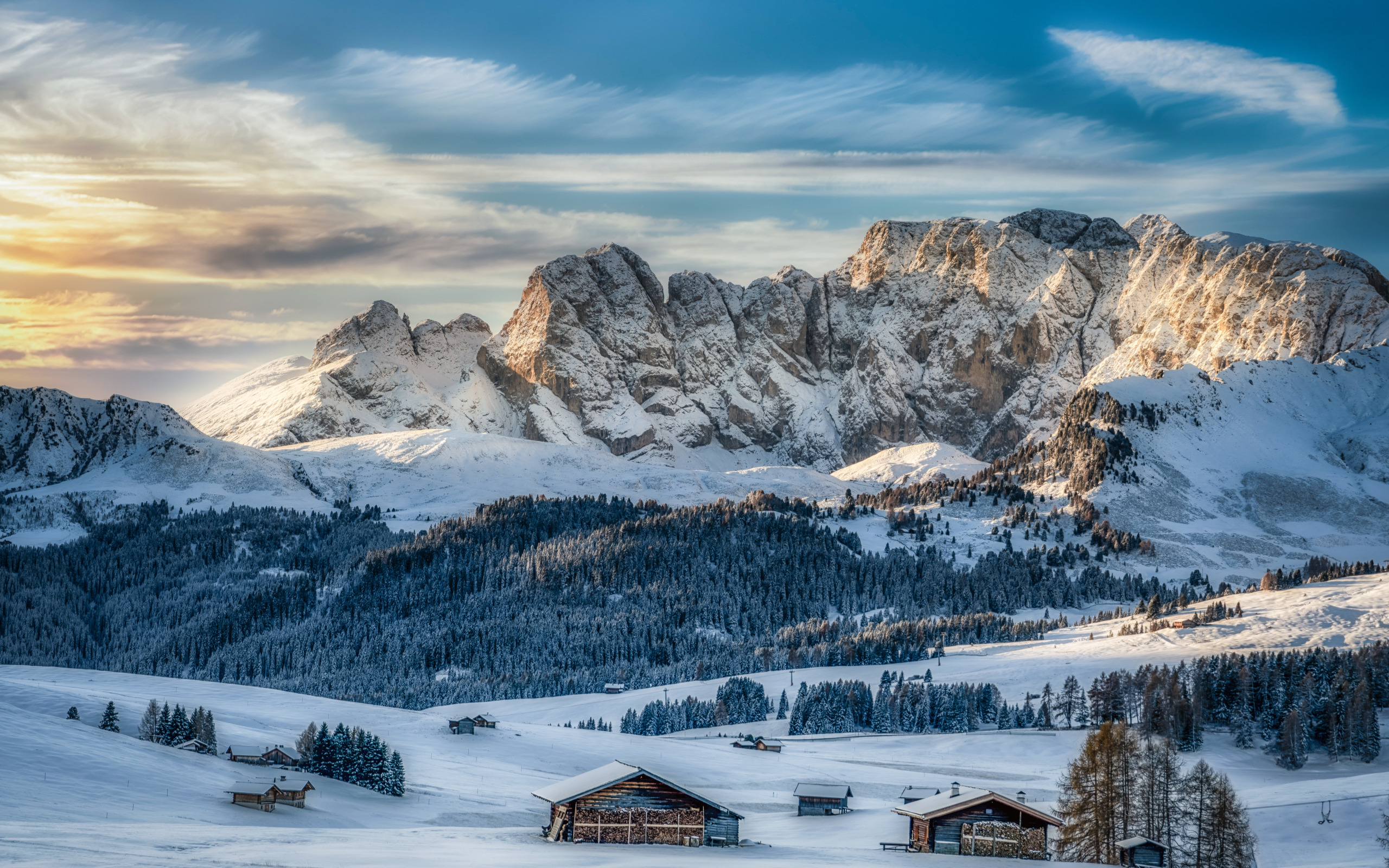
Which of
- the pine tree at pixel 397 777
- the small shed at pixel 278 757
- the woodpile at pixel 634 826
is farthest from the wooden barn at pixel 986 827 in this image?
the small shed at pixel 278 757

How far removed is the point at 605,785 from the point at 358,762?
138 feet

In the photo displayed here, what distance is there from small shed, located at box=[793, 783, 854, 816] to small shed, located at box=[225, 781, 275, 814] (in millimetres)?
38419

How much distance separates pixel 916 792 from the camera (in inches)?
4663

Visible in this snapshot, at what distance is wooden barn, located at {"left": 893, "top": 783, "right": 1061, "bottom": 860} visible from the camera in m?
78.4

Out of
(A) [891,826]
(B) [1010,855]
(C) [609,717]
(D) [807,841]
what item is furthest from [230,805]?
(C) [609,717]

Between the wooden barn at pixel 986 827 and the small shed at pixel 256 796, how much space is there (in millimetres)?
45298

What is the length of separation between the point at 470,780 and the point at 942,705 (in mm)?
83323

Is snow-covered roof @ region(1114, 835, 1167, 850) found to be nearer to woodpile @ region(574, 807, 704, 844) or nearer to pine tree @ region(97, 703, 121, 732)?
woodpile @ region(574, 807, 704, 844)

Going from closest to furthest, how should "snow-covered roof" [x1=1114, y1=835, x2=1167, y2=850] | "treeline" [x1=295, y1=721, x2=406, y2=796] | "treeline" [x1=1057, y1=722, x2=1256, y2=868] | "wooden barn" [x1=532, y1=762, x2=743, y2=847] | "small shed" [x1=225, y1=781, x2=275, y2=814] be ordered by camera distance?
"snow-covered roof" [x1=1114, y1=835, x2=1167, y2=850]
"wooden barn" [x1=532, y1=762, x2=743, y2=847]
"treeline" [x1=1057, y1=722, x2=1256, y2=868]
"small shed" [x1=225, y1=781, x2=275, y2=814]
"treeline" [x1=295, y1=721, x2=406, y2=796]

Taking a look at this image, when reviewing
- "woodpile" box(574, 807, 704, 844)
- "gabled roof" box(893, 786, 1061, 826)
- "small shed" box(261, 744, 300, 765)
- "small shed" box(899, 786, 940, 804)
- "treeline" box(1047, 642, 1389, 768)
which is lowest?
"small shed" box(899, 786, 940, 804)

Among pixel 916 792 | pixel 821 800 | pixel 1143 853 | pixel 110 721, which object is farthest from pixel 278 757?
pixel 1143 853

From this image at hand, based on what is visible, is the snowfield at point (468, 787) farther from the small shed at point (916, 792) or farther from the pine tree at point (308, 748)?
the pine tree at point (308, 748)

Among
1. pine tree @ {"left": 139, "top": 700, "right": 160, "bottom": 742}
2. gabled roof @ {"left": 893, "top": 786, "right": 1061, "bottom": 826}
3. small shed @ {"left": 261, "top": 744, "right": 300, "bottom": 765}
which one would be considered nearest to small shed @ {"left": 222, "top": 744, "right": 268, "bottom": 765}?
small shed @ {"left": 261, "top": 744, "right": 300, "bottom": 765}

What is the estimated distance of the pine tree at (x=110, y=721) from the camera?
122 meters
